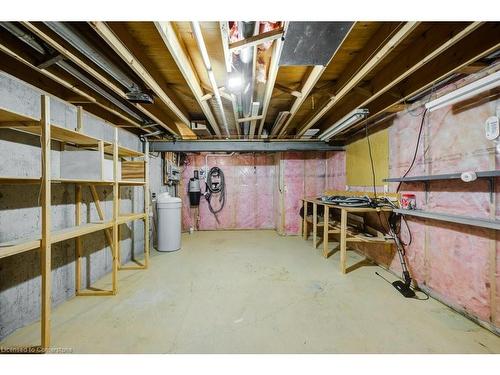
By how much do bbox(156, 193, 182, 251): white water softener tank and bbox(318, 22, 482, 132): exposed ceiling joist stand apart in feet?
11.0

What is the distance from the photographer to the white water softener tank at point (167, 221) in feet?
12.3

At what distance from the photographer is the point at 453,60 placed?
1.72 meters

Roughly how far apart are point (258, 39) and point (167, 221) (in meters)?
3.26

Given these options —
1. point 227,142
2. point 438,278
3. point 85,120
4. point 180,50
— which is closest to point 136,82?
point 180,50

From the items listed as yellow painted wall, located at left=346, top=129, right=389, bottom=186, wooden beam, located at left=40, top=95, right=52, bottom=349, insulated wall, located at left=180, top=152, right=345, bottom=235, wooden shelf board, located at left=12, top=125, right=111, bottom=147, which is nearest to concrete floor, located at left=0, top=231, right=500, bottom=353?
wooden beam, located at left=40, top=95, right=52, bottom=349

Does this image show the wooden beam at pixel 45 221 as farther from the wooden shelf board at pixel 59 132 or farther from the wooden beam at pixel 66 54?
the wooden beam at pixel 66 54

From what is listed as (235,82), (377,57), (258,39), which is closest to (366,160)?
(377,57)

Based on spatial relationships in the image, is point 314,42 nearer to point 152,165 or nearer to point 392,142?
point 392,142

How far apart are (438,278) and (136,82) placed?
3.74m

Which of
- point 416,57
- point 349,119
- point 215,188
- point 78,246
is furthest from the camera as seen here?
point 215,188

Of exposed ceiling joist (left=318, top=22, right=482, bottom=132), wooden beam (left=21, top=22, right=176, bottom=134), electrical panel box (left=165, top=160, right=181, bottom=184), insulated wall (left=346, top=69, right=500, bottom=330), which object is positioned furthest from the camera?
electrical panel box (left=165, top=160, right=181, bottom=184)

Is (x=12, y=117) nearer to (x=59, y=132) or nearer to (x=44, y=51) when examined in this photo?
(x=59, y=132)

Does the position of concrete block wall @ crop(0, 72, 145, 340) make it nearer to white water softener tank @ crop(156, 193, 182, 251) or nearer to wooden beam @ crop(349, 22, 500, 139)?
white water softener tank @ crop(156, 193, 182, 251)

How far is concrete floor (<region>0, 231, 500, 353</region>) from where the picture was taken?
5.07ft
